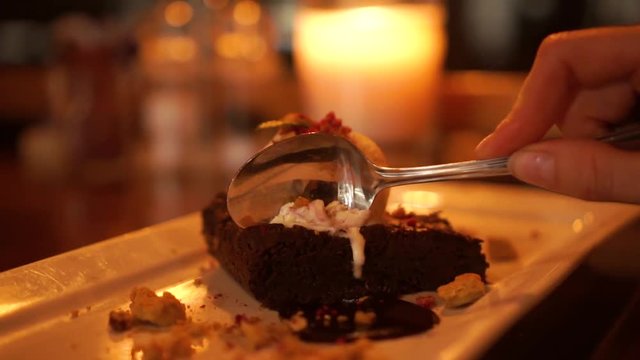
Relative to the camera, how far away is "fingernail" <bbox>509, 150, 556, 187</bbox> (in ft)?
3.67

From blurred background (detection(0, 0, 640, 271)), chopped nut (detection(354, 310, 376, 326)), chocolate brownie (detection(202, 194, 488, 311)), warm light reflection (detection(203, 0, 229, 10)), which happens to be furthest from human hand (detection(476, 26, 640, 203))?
warm light reflection (detection(203, 0, 229, 10))

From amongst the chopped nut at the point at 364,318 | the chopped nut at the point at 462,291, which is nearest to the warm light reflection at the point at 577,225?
the chopped nut at the point at 462,291

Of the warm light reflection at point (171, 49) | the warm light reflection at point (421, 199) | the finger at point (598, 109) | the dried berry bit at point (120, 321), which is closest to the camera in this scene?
the dried berry bit at point (120, 321)

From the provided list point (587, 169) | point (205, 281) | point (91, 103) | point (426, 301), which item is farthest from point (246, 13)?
point (587, 169)

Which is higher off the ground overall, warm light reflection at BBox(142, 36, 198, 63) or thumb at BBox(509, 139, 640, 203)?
thumb at BBox(509, 139, 640, 203)

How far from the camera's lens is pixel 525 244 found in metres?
1.59

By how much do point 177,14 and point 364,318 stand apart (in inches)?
94.6

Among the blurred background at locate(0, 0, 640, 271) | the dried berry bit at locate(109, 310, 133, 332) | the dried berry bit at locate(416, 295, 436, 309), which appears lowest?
the blurred background at locate(0, 0, 640, 271)

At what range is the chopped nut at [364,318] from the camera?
45.7 inches

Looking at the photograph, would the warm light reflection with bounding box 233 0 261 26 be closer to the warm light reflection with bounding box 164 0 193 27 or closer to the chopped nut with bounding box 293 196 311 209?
the warm light reflection with bounding box 164 0 193 27

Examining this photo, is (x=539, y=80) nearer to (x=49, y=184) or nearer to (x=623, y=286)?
(x=623, y=286)

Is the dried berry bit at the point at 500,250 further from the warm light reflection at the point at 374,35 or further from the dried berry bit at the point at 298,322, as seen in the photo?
the warm light reflection at the point at 374,35

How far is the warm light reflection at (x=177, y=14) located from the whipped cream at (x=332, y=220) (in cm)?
206

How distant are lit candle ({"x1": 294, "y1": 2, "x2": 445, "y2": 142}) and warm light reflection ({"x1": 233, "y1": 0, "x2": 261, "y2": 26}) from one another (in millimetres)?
671
